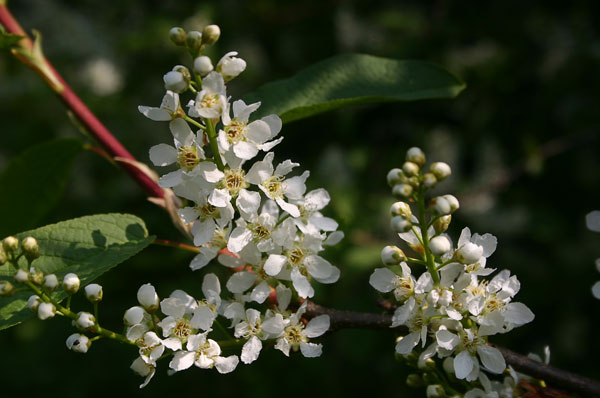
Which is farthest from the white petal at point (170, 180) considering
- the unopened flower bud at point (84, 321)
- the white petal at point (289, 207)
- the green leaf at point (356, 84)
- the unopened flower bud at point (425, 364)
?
the unopened flower bud at point (425, 364)

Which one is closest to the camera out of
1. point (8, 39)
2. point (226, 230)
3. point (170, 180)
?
point (170, 180)

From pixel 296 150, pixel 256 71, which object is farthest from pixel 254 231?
pixel 256 71

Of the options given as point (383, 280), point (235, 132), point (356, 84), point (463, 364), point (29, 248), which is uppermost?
point (235, 132)

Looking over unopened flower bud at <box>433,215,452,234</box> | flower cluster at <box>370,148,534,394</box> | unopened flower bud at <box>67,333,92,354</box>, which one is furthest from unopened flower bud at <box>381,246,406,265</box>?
unopened flower bud at <box>67,333,92,354</box>

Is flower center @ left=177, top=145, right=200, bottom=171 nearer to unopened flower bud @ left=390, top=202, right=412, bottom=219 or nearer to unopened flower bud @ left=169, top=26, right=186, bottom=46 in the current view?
unopened flower bud @ left=169, top=26, right=186, bottom=46

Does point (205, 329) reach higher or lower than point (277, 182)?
lower

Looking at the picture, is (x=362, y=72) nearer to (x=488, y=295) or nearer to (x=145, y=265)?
(x=488, y=295)

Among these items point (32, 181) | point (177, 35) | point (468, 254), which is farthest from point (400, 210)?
point (32, 181)

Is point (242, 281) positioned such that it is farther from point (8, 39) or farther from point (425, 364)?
point (8, 39)
